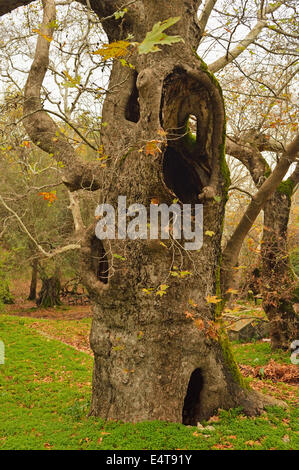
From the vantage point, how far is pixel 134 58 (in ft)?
14.9

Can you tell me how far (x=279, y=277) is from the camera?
8406 millimetres

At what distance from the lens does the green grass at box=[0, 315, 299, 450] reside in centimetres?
368

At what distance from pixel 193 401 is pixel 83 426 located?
1.46 metres

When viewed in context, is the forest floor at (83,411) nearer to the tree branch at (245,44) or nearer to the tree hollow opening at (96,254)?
the tree hollow opening at (96,254)

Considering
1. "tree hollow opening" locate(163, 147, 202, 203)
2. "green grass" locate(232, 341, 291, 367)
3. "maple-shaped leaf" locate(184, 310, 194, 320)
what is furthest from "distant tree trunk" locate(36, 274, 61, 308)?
"maple-shaped leaf" locate(184, 310, 194, 320)

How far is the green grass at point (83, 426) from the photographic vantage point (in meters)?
3.68

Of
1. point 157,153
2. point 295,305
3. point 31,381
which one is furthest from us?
point 295,305

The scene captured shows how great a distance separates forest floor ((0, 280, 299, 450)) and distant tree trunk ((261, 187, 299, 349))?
1.84 ft

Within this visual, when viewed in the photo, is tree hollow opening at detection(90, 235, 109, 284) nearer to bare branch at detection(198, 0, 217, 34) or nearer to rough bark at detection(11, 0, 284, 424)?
rough bark at detection(11, 0, 284, 424)

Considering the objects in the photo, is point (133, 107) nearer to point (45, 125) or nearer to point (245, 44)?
point (45, 125)

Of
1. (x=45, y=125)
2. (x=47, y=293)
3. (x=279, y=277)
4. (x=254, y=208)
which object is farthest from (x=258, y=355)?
(x=47, y=293)

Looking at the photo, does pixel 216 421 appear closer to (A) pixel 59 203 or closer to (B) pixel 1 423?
(B) pixel 1 423
